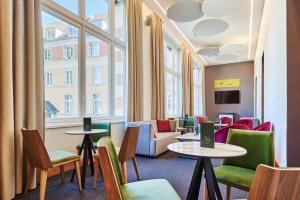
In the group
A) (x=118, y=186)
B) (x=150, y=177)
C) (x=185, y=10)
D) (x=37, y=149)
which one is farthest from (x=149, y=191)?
(x=185, y=10)

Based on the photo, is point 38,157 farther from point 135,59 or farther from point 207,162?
point 135,59

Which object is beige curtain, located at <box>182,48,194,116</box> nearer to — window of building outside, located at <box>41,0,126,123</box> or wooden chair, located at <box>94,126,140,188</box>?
window of building outside, located at <box>41,0,126,123</box>

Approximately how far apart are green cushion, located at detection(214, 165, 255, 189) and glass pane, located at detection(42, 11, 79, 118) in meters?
2.78

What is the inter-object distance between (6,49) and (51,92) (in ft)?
4.10

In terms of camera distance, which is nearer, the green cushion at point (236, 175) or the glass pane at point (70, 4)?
the green cushion at point (236, 175)

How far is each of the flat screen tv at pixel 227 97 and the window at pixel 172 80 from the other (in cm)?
460

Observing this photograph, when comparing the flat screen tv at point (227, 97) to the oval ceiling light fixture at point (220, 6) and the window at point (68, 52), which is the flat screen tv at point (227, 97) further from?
the window at point (68, 52)

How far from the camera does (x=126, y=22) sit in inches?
196

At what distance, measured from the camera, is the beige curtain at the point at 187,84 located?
8.73 m

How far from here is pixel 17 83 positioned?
2605mm

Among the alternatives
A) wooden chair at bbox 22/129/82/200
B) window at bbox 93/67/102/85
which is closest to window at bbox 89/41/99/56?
window at bbox 93/67/102/85

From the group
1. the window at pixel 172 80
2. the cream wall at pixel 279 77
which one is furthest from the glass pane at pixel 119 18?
the cream wall at pixel 279 77

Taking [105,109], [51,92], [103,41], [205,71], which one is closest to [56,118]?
[51,92]

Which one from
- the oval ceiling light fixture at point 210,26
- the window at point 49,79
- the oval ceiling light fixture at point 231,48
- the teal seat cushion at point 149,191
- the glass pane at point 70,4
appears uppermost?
the oval ceiling light fixture at point 210,26
